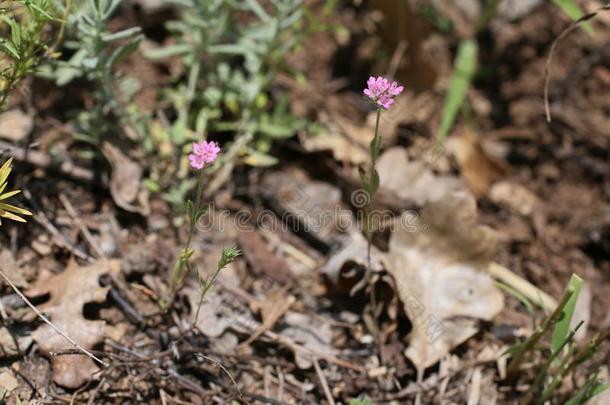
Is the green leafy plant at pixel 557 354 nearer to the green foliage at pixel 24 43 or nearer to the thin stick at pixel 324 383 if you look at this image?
the thin stick at pixel 324 383

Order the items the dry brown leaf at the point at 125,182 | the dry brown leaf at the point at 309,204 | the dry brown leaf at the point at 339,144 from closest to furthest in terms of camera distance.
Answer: the dry brown leaf at the point at 125,182 → the dry brown leaf at the point at 309,204 → the dry brown leaf at the point at 339,144

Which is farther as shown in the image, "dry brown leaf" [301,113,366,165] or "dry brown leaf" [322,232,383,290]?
"dry brown leaf" [301,113,366,165]

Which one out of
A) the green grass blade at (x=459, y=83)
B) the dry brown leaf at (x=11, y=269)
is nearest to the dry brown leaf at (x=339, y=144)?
the green grass blade at (x=459, y=83)

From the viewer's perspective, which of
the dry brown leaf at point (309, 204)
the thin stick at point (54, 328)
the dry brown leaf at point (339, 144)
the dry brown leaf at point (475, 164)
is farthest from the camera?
the dry brown leaf at point (475, 164)

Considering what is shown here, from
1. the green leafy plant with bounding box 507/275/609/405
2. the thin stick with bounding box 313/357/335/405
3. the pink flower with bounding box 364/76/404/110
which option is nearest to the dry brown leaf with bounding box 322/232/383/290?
the thin stick with bounding box 313/357/335/405

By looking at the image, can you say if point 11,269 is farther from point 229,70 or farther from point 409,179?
point 409,179

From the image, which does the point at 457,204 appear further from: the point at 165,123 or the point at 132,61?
the point at 132,61

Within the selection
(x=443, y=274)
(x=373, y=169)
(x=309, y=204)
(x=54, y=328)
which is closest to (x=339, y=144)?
(x=309, y=204)

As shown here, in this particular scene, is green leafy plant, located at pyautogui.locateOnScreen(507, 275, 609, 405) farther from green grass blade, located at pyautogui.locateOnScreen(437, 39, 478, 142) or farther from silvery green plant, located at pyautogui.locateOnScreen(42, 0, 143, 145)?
silvery green plant, located at pyautogui.locateOnScreen(42, 0, 143, 145)
